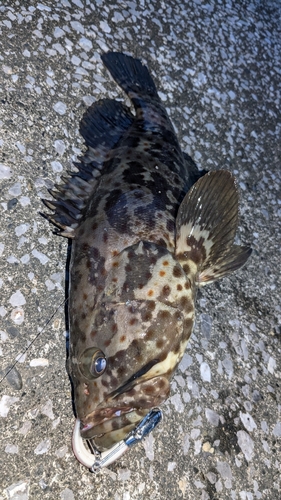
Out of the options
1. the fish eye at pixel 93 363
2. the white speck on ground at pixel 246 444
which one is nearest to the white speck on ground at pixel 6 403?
the fish eye at pixel 93 363

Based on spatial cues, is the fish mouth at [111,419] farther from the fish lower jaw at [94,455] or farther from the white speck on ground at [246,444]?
the white speck on ground at [246,444]

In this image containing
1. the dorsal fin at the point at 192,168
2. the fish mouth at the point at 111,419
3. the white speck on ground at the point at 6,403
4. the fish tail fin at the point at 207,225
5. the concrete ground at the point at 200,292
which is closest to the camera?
the fish mouth at the point at 111,419

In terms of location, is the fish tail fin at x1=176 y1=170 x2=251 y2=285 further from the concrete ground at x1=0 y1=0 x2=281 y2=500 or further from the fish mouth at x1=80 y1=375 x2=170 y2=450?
the fish mouth at x1=80 y1=375 x2=170 y2=450

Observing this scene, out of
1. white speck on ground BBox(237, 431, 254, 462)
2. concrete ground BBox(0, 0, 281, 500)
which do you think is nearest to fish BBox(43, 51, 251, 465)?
Result: concrete ground BBox(0, 0, 281, 500)

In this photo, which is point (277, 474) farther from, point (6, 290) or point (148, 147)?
point (148, 147)

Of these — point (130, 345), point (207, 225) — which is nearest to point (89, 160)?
point (207, 225)
